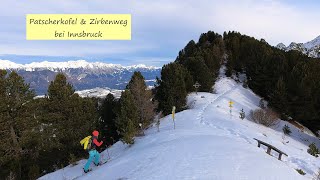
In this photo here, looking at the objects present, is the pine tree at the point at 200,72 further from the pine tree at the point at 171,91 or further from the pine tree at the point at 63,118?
the pine tree at the point at 63,118

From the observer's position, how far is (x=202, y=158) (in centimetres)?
1345

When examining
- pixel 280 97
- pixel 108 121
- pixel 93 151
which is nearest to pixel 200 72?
pixel 280 97

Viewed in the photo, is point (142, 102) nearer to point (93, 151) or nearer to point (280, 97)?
point (93, 151)

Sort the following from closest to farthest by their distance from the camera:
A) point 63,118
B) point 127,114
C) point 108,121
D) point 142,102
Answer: point 127,114
point 142,102
point 63,118
point 108,121

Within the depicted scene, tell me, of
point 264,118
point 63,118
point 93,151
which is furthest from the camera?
point 63,118

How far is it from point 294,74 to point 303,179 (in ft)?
111

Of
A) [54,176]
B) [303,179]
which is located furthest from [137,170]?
[54,176]

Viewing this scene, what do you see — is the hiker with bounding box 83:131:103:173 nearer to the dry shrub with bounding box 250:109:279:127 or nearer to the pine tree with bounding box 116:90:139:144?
the pine tree with bounding box 116:90:139:144

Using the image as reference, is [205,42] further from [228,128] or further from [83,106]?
[228,128]

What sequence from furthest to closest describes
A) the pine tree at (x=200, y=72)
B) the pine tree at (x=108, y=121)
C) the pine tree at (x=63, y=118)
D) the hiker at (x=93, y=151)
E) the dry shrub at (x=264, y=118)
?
the pine tree at (x=200, y=72)
the pine tree at (x=108, y=121)
the pine tree at (x=63, y=118)
the dry shrub at (x=264, y=118)
the hiker at (x=93, y=151)

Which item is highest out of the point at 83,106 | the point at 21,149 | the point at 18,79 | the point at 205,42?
the point at 205,42

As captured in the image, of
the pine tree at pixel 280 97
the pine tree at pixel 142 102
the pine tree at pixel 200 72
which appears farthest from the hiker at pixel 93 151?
the pine tree at pixel 200 72

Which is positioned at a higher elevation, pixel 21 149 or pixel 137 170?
pixel 137 170

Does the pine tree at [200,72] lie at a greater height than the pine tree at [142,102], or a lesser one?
greater
